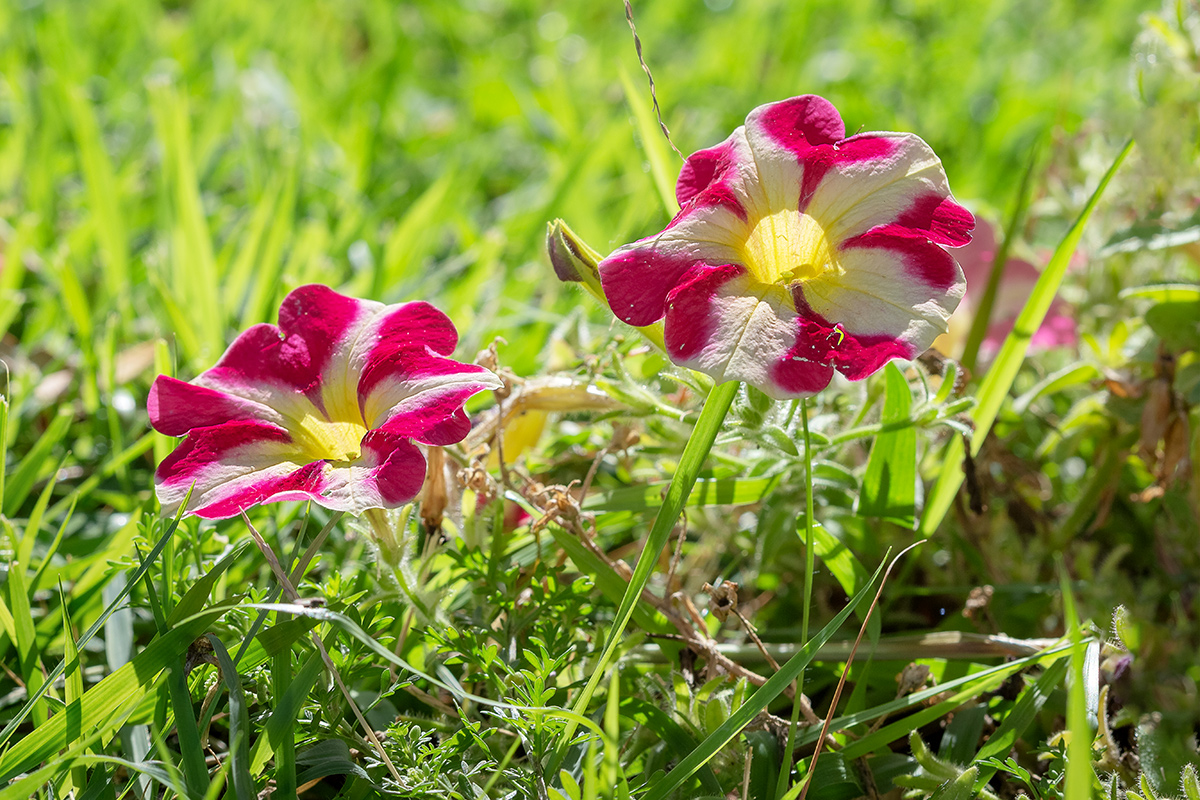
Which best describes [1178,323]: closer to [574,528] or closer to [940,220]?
[940,220]

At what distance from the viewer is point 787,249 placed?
3.79 feet

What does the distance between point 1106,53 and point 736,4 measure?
5.21ft

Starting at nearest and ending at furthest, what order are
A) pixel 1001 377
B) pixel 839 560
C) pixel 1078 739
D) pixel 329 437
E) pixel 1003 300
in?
pixel 1078 739
pixel 329 437
pixel 839 560
pixel 1001 377
pixel 1003 300

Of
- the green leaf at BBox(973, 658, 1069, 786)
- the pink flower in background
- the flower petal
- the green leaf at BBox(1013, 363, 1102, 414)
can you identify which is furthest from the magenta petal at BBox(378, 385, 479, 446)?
the pink flower in background

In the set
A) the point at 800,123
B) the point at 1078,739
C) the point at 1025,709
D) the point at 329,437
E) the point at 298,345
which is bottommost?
the point at 1025,709

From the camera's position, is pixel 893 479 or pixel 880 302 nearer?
pixel 880 302

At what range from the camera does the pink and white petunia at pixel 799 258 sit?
1.00 meters

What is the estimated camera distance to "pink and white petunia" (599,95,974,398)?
1.00 m

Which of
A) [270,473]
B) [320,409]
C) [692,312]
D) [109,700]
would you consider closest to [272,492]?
[270,473]

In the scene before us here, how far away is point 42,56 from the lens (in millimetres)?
3203

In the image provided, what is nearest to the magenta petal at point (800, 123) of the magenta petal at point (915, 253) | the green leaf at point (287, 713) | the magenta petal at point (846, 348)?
the magenta petal at point (915, 253)

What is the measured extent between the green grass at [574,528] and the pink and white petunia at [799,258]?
109 millimetres

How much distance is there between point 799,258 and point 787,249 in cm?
2

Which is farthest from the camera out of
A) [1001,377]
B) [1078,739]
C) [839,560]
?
[1001,377]
